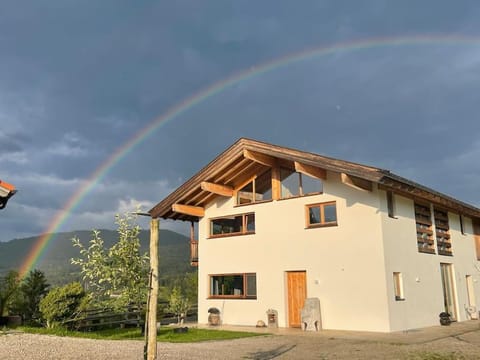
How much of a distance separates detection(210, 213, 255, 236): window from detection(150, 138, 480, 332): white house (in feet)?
0.13

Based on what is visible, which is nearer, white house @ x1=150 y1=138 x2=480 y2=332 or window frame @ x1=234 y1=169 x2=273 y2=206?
white house @ x1=150 y1=138 x2=480 y2=332

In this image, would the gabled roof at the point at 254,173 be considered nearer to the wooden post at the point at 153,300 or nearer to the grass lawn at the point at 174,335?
the grass lawn at the point at 174,335

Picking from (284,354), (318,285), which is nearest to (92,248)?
(284,354)

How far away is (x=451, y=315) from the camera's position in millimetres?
15594

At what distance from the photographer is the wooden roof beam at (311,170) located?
14.0 metres

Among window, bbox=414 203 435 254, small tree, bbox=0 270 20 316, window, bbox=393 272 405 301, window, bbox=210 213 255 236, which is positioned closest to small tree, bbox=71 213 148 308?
small tree, bbox=0 270 20 316

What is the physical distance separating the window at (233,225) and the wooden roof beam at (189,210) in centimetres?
58

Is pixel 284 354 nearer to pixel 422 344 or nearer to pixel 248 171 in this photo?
pixel 422 344

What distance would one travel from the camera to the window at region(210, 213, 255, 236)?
1600 cm

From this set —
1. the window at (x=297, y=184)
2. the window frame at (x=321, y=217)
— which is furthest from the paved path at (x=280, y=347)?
the window at (x=297, y=184)

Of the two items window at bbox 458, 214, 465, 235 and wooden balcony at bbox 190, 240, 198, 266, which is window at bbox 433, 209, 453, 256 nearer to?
window at bbox 458, 214, 465, 235

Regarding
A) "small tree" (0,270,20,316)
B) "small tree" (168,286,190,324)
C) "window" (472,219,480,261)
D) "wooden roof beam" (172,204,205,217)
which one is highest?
"wooden roof beam" (172,204,205,217)

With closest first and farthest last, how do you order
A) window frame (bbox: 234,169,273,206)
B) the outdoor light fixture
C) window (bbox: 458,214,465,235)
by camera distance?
the outdoor light fixture
window frame (bbox: 234,169,273,206)
window (bbox: 458,214,465,235)

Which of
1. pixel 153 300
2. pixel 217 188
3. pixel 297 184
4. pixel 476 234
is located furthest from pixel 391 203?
pixel 153 300
